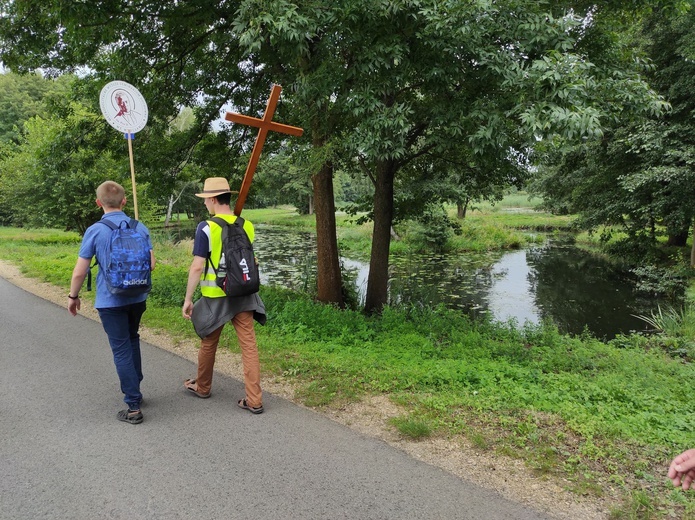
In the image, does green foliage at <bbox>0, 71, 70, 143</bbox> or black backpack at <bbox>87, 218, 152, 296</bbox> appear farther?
green foliage at <bbox>0, 71, 70, 143</bbox>

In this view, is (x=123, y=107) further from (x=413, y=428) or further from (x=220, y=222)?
(x=413, y=428)

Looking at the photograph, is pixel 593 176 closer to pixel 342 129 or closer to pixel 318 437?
pixel 342 129

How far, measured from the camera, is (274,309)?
7266 millimetres

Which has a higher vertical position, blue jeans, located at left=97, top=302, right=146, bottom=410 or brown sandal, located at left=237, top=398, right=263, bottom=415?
blue jeans, located at left=97, top=302, right=146, bottom=410

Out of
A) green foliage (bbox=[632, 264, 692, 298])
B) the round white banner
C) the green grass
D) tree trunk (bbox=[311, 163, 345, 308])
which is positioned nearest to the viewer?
the green grass

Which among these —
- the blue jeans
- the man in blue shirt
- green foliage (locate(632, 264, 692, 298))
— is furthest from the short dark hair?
green foliage (locate(632, 264, 692, 298))

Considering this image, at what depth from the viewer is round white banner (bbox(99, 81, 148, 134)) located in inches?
214

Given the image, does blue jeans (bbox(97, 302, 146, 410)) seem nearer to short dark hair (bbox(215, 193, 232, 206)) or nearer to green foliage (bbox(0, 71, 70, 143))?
short dark hair (bbox(215, 193, 232, 206))

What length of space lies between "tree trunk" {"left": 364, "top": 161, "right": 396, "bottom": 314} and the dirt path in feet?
18.8

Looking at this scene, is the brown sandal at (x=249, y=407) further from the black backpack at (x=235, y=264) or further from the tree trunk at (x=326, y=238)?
the tree trunk at (x=326, y=238)

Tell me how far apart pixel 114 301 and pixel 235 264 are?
3.28ft

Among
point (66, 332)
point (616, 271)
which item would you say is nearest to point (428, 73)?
point (66, 332)

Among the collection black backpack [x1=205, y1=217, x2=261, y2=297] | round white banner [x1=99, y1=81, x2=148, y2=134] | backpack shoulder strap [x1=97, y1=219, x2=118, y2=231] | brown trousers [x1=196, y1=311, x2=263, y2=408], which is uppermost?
round white banner [x1=99, y1=81, x2=148, y2=134]

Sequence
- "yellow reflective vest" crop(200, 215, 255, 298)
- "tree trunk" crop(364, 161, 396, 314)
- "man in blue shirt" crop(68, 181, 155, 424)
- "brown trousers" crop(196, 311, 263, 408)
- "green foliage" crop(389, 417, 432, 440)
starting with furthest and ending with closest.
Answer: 1. "tree trunk" crop(364, 161, 396, 314)
2. "brown trousers" crop(196, 311, 263, 408)
3. "yellow reflective vest" crop(200, 215, 255, 298)
4. "man in blue shirt" crop(68, 181, 155, 424)
5. "green foliage" crop(389, 417, 432, 440)
